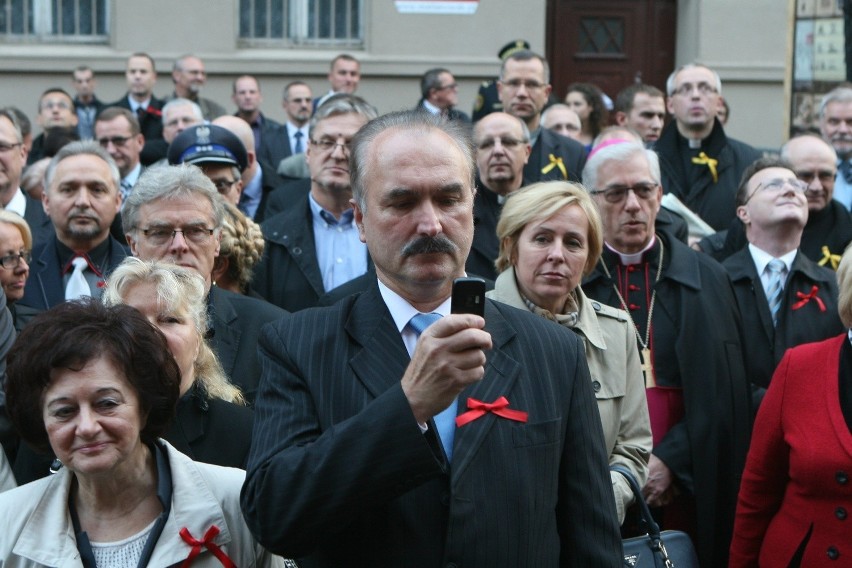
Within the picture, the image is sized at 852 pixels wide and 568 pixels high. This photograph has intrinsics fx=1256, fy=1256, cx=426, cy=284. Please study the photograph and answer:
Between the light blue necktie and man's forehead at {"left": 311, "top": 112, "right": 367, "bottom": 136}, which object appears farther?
man's forehead at {"left": 311, "top": 112, "right": 367, "bottom": 136}

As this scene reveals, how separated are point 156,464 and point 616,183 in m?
2.64

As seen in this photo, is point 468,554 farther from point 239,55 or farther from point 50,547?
point 239,55

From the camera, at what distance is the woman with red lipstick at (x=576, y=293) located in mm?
4371

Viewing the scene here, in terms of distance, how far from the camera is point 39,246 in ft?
19.3

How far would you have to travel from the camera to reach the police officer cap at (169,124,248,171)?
6.20 m

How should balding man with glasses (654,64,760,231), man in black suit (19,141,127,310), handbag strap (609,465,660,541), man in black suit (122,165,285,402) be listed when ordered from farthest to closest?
balding man with glasses (654,64,760,231), man in black suit (19,141,127,310), man in black suit (122,165,285,402), handbag strap (609,465,660,541)

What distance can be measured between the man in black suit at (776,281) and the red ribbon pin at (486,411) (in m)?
Result: 2.97

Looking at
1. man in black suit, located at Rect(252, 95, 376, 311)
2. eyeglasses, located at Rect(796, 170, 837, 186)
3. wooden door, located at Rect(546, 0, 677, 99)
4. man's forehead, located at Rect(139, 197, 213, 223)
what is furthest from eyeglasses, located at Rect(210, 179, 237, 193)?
wooden door, located at Rect(546, 0, 677, 99)

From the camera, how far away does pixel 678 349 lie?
5082mm

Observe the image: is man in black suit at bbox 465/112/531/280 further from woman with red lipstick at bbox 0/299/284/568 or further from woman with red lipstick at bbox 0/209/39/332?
woman with red lipstick at bbox 0/299/284/568

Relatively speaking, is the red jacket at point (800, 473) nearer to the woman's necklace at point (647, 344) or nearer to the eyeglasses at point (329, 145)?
the woman's necklace at point (647, 344)

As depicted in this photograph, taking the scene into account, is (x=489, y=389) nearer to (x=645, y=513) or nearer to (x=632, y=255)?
(x=645, y=513)

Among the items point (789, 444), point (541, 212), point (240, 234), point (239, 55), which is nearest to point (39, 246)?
point (240, 234)

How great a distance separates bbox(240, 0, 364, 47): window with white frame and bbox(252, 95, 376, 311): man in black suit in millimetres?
8398
